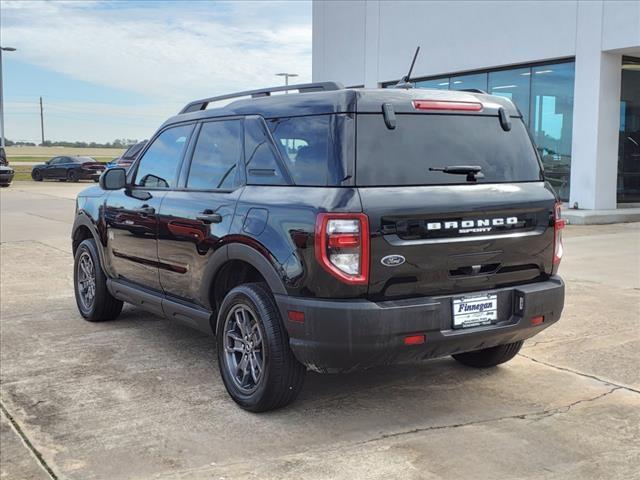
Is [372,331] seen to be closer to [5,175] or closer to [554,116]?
[554,116]

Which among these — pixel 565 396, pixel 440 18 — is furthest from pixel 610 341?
pixel 440 18

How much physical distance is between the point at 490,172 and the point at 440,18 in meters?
15.5

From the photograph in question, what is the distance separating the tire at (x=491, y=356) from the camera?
16.2 feet

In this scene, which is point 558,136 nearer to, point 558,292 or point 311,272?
point 558,292

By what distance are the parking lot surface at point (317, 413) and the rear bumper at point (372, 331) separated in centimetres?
45

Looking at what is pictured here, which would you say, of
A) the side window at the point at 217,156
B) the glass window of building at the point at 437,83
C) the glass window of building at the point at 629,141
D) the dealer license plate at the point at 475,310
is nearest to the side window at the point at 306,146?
the side window at the point at 217,156

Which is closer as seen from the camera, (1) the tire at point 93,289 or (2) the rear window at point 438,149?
(2) the rear window at point 438,149

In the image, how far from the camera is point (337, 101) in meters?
3.94

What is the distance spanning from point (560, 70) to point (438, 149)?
13.3 metres

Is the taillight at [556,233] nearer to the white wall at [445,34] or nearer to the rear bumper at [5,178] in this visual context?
the white wall at [445,34]

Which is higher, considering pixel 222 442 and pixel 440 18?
pixel 440 18

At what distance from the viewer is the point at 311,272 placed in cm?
371

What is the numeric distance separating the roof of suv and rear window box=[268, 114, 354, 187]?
0.20 ft

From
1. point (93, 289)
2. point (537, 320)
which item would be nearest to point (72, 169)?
point (93, 289)
